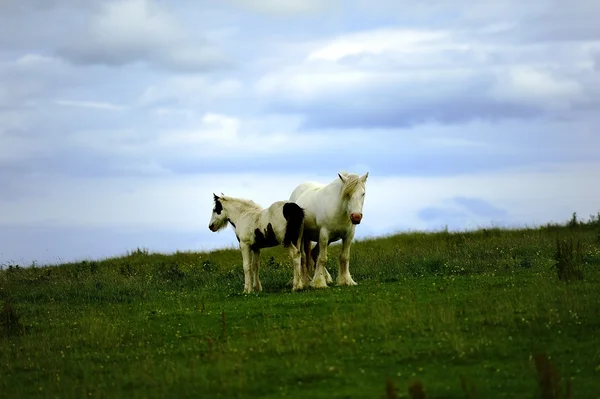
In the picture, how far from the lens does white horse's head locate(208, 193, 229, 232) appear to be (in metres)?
21.2

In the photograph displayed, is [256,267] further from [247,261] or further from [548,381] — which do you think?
[548,381]

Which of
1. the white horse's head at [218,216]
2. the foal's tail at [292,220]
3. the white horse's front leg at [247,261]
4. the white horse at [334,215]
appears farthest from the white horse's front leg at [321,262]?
the white horse's head at [218,216]

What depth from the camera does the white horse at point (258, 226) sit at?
762 inches

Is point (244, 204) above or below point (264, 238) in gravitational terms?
above

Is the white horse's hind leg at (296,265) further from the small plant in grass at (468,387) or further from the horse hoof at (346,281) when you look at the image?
the small plant in grass at (468,387)

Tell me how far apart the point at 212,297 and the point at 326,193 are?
12.4 ft

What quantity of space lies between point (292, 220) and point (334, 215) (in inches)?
40.4

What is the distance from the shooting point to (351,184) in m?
18.9

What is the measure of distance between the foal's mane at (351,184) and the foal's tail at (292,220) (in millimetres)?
1151

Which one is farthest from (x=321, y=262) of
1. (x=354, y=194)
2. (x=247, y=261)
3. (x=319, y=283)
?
(x=354, y=194)

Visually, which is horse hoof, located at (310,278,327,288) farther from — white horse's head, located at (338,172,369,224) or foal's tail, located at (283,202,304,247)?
white horse's head, located at (338,172,369,224)

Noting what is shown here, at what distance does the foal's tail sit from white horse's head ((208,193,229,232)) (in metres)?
2.40

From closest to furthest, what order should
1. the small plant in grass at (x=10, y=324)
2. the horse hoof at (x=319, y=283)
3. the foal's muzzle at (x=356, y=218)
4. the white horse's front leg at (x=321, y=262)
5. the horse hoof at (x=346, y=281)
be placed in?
1. the small plant in grass at (x=10, y=324)
2. the foal's muzzle at (x=356, y=218)
3. the white horse's front leg at (x=321, y=262)
4. the horse hoof at (x=319, y=283)
5. the horse hoof at (x=346, y=281)

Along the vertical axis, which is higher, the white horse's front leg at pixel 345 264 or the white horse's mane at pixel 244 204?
the white horse's mane at pixel 244 204
